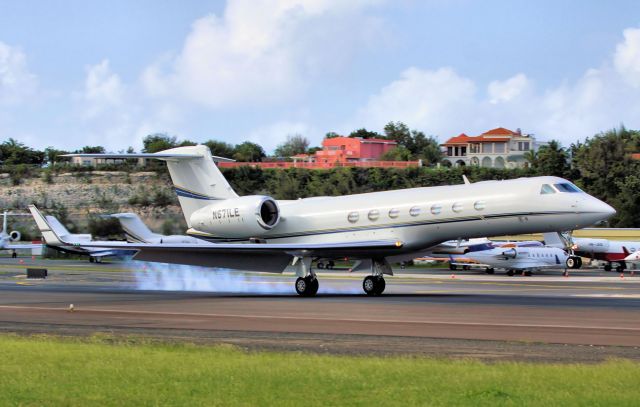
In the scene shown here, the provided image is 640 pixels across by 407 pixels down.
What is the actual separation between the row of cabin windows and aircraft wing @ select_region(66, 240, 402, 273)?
39.1 inches

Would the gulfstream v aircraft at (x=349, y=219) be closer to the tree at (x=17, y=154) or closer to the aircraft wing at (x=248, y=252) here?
the aircraft wing at (x=248, y=252)

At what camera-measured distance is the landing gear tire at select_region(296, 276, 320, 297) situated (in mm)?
31203

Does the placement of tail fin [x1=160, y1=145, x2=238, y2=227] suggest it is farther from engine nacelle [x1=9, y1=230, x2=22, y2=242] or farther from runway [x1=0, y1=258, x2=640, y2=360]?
engine nacelle [x1=9, y1=230, x2=22, y2=242]

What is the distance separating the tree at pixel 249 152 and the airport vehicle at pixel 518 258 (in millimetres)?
69760

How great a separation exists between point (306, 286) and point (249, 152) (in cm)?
10998

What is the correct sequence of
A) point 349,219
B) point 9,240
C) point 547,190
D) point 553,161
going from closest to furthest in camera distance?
1. point 547,190
2. point 349,219
3. point 9,240
4. point 553,161

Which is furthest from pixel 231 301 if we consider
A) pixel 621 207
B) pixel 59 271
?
pixel 621 207

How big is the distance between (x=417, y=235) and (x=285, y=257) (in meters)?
4.83

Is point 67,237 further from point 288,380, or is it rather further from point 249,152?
point 249,152

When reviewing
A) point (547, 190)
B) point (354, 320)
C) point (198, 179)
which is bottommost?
point (354, 320)

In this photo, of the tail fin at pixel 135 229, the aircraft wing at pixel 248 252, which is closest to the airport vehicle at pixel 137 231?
the tail fin at pixel 135 229

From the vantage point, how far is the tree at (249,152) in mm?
130175

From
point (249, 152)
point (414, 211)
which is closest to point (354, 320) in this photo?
point (414, 211)

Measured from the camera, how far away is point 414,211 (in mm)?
30250
